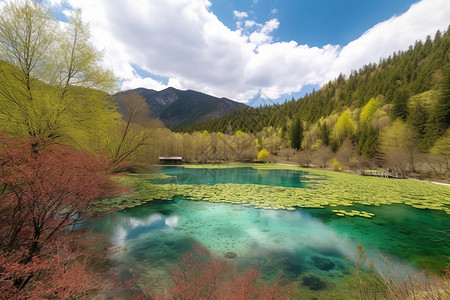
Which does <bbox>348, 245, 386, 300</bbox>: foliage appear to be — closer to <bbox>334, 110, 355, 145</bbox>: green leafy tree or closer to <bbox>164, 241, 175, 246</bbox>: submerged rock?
<bbox>164, 241, 175, 246</bbox>: submerged rock

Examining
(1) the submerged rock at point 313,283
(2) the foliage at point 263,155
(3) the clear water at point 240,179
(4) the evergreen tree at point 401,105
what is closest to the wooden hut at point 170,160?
(3) the clear water at point 240,179

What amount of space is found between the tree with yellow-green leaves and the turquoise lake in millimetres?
5368

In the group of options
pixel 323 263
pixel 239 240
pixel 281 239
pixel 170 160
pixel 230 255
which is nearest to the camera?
pixel 323 263

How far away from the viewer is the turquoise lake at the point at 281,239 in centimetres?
571

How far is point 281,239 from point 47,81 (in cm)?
1343

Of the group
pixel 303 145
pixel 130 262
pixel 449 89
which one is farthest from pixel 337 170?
pixel 130 262

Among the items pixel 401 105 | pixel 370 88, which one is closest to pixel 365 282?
pixel 401 105

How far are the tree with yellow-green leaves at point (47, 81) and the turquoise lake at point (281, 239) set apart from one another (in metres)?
5.37

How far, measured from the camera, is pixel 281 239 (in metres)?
7.88

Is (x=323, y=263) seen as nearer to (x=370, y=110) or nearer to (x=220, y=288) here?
(x=220, y=288)

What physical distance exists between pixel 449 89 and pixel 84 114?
157 feet

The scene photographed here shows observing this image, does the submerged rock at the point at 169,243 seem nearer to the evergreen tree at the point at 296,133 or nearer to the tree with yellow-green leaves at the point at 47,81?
the tree with yellow-green leaves at the point at 47,81

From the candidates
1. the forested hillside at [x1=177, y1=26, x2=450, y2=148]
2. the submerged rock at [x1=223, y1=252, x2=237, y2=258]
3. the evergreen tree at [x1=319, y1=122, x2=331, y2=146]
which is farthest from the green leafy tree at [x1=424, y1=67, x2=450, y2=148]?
the submerged rock at [x1=223, y1=252, x2=237, y2=258]

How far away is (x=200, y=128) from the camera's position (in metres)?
93.8
